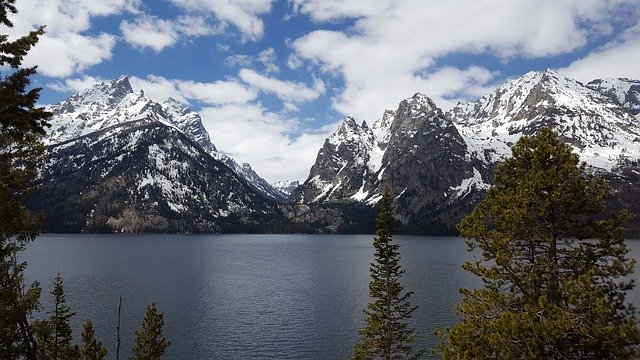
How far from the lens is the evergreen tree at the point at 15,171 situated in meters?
15.8

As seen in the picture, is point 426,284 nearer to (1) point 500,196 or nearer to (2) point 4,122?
Answer: (1) point 500,196

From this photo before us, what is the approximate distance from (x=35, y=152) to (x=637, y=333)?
85.5 feet

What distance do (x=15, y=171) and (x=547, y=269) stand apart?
23.3m

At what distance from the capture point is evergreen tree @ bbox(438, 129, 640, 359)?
1730cm

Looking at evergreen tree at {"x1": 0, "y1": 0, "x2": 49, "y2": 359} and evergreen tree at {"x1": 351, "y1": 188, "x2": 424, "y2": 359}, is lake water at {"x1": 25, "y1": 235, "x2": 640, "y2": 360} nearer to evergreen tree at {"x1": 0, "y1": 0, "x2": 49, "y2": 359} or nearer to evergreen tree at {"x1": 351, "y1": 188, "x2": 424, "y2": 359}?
evergreen tree at {"x1": 351, "y1": 188, "x2": 424, "y2": 359}

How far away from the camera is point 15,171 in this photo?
1967 cm

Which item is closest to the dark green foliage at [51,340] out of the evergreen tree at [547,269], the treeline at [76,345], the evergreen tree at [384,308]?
the treeline at [76,345]

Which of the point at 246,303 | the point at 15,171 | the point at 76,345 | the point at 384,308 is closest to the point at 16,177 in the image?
the point at 15,171

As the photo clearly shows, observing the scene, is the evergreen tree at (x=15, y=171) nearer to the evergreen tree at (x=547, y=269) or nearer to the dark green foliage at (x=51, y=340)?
the dark green foliage at (x=51, y=340)

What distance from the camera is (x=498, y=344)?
59.6 feet

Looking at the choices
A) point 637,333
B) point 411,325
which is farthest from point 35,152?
point 411,325

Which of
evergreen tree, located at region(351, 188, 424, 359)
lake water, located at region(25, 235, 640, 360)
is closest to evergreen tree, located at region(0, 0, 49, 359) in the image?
evergreen tree, located at region(351, 188, 424, 359)

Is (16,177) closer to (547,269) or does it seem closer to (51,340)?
(547,269)

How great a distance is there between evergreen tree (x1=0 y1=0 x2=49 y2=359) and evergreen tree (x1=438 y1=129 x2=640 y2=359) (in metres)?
18.6
